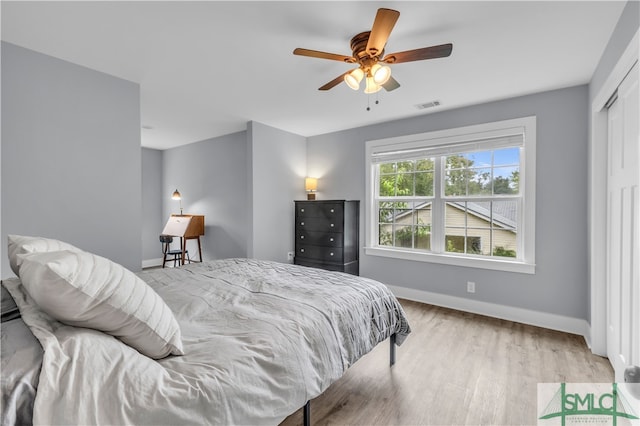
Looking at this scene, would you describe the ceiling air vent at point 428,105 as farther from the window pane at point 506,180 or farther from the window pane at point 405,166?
the window pane at point 506,180

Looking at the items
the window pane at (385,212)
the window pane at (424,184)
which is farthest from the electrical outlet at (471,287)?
the window pane at (385,212)

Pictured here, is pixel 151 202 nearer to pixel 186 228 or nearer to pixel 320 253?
pixel 186 228

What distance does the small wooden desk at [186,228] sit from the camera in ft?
17.1

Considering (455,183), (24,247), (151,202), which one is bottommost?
(24,247)

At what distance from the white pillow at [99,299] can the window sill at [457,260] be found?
10.8ft

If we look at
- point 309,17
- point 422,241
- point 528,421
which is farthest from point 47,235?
point 422,241

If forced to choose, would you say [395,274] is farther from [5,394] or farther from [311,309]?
[5,394]

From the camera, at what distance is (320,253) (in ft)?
14.0

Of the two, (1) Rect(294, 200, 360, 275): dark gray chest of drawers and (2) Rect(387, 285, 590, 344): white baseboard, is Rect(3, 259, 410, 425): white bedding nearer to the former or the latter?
(2) Rect(387, 285, 590, 344): white baseboard

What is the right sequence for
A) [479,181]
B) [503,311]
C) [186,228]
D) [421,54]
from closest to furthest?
1. [421,54]
2. [503,311]
3. [479,181]
4. [186,228]

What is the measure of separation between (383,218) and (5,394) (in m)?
4.01

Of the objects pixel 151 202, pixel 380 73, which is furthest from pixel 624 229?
pixel 151 202

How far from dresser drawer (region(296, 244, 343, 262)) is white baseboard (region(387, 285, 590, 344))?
3.02ft

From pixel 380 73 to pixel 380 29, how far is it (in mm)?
306
